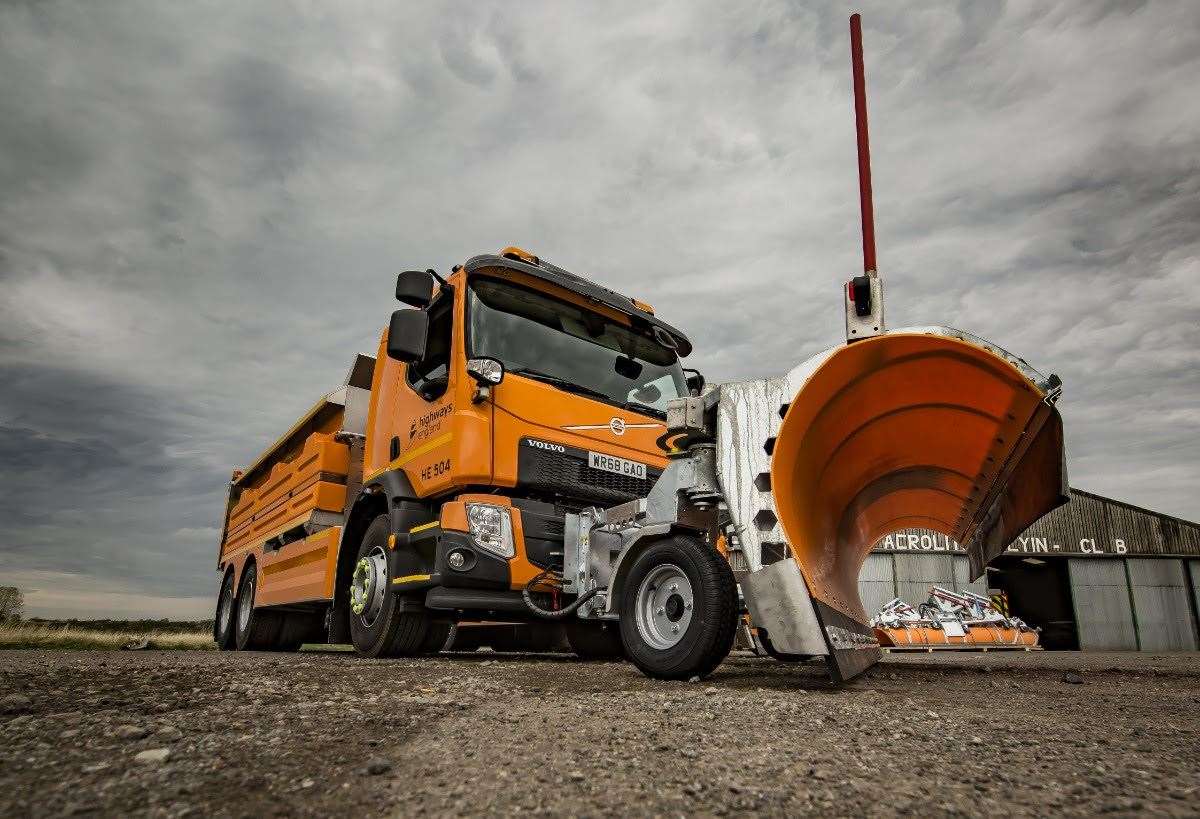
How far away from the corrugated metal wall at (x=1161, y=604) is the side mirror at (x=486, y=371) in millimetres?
20852

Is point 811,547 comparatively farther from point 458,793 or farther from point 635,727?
point 458,793

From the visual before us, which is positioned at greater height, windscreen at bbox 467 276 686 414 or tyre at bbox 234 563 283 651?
windscreen at bbox 467 276 686 414

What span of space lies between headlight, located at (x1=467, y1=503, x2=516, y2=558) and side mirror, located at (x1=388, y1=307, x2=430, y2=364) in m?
1.25

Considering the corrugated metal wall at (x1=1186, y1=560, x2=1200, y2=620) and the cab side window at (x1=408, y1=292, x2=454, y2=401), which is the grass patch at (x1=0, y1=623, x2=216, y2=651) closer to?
the cab side window at (x1=408, y1=292, x2=454, y2=401)

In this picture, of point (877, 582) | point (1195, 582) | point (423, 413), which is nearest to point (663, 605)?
point (423, 413)

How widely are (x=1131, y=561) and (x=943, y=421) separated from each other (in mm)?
19628

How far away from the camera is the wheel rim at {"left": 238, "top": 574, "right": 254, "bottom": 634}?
27.1ft

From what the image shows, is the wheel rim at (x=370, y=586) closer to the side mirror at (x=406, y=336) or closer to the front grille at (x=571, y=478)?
the front grille at (x=571, y=478)

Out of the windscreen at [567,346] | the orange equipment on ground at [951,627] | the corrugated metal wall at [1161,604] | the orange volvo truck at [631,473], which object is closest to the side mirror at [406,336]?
the orange volvo truck at [631,473]

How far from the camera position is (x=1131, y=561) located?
18734mm

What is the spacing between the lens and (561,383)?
488cm

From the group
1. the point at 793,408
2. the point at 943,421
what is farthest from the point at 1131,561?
the point at 793,408

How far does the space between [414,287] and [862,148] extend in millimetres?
3046

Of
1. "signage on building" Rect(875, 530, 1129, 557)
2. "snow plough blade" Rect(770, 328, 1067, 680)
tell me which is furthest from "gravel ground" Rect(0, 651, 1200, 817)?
"signage on building" Rect(875, 530, 1129, 557)
